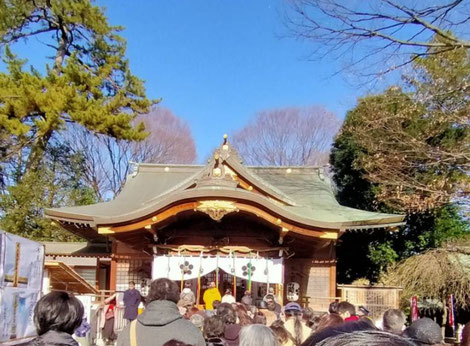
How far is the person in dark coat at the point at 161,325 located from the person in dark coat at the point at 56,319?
0.67 metres

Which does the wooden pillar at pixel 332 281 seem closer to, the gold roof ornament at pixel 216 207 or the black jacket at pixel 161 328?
the gold roof ornament at pixel 216 207

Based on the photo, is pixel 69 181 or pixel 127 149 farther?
pixel 127 149

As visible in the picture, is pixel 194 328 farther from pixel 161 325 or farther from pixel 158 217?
pixel 158 217

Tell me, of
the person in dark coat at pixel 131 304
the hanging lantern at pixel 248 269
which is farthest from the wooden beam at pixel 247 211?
the person in dark coat at pixel 131 304

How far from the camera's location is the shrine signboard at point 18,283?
182 inches

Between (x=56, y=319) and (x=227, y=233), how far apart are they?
11789 millimetres

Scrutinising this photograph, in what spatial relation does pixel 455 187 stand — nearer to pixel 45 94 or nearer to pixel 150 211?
pixel 150 211

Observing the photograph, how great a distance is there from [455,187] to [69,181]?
691 inches

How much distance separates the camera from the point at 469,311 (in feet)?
54.2

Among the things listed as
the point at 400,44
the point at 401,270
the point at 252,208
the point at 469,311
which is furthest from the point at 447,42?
the point at 469,311

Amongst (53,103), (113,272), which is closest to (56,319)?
(113,272)

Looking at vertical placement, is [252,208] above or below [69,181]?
below

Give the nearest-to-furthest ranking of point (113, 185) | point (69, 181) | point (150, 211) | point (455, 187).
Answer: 1. point (455, 187)
2. point (150, 211)
3. point (69, 181)
4. point (113, 185)

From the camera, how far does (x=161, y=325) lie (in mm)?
3322
